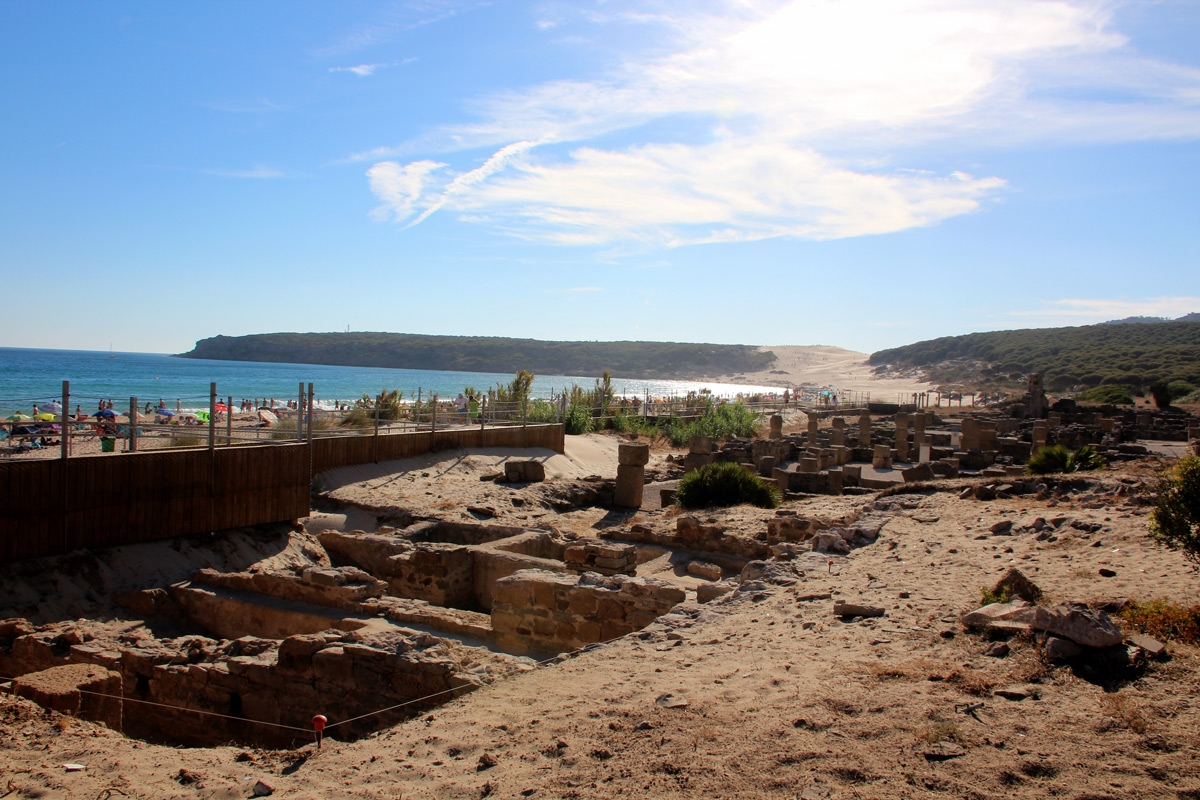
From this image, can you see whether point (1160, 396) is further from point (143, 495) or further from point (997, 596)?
point (143, 495)

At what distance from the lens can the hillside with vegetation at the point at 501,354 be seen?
500 feet

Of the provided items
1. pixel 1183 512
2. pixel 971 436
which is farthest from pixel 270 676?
A: pixel 971 436

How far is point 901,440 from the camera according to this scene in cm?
2703

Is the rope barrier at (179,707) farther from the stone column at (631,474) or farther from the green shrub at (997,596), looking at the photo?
the stone column at (631,474)

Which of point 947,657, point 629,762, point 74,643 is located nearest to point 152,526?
point 74,643

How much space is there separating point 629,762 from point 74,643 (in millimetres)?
7003

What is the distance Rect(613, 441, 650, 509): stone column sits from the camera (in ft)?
61.8

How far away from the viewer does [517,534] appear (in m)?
13.2

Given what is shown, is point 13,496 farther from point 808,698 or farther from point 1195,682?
point 1195,682

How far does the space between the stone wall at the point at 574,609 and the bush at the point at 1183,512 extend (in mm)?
4265

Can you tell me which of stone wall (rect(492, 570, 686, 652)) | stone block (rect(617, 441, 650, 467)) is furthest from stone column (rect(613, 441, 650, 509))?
stone wall (rect(492, 570, 686, 652))

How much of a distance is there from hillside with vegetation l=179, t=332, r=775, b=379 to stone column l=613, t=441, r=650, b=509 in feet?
427

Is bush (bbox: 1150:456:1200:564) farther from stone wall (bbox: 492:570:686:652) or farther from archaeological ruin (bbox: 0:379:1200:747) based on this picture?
stone wall (bbox: 492:570:686:652)

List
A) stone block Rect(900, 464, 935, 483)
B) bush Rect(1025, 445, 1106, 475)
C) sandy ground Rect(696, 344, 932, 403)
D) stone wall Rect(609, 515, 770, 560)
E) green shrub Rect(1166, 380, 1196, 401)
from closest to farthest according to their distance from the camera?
1. stone wall Rect(609, 515, 770, 560)
2. bush Rect(1025, 445, 1106, 475)
3. stone block Rect(900, 464, 935, 483)
4. green shrub Rect(1166, 380, 1196, 401)
5. sandy ground Rect(696, 344, 932, 403)
